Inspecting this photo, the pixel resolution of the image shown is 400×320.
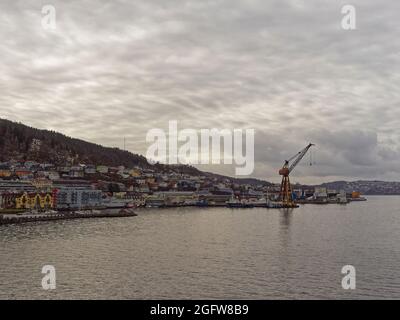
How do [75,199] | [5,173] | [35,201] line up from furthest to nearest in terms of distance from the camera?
[5,173]
[75,199]
[35,201]

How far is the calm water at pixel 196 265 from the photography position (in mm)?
11695

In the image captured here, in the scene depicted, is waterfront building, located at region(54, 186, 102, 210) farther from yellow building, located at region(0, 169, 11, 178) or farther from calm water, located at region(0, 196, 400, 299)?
calm water, located at region(0, 196, 400, 299)

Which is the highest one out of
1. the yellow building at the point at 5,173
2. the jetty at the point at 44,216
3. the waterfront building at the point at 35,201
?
the yellow building at the point at 5,173

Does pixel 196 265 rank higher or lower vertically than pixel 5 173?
lower

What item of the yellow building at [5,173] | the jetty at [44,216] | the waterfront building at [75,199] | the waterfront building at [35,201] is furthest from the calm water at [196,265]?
the yellow building at [5,173]

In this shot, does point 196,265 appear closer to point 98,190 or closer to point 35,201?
point 35,201

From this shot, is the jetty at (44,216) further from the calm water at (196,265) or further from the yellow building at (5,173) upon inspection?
the yellow building at (5,173)

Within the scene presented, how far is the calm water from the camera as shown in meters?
11.7

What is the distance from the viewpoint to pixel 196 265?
15.2 metres

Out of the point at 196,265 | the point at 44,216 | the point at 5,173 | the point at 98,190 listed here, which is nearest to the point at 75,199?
the point at 98,190

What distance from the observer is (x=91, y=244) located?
20.4m
